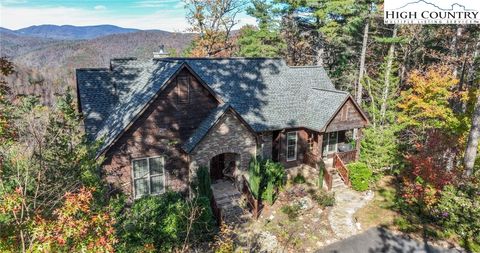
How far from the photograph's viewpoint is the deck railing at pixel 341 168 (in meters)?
21.0

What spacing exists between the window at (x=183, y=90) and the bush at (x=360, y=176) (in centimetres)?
1109

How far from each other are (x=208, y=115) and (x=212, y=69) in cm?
496

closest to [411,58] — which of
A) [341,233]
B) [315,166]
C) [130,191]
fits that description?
[315,166]

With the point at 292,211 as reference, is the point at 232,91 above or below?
above

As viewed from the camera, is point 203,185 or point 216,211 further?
point 203,185

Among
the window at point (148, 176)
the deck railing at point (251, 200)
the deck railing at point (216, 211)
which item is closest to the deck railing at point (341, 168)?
the deck railing at point (251, 200)

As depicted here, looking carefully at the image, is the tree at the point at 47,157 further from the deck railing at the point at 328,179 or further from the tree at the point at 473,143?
the tree at the point at 473,143

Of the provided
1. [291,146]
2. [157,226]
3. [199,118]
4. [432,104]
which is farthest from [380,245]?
[432,104]

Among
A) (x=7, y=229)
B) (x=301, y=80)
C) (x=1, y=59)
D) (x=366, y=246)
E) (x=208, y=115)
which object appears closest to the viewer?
(x=7, y=229)

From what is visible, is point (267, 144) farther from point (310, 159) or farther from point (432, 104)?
point (432, 104)

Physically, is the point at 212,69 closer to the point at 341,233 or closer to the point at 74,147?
the point at 74,147

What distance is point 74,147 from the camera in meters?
13.3

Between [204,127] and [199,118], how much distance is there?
944 mm

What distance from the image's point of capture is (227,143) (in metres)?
18.1
